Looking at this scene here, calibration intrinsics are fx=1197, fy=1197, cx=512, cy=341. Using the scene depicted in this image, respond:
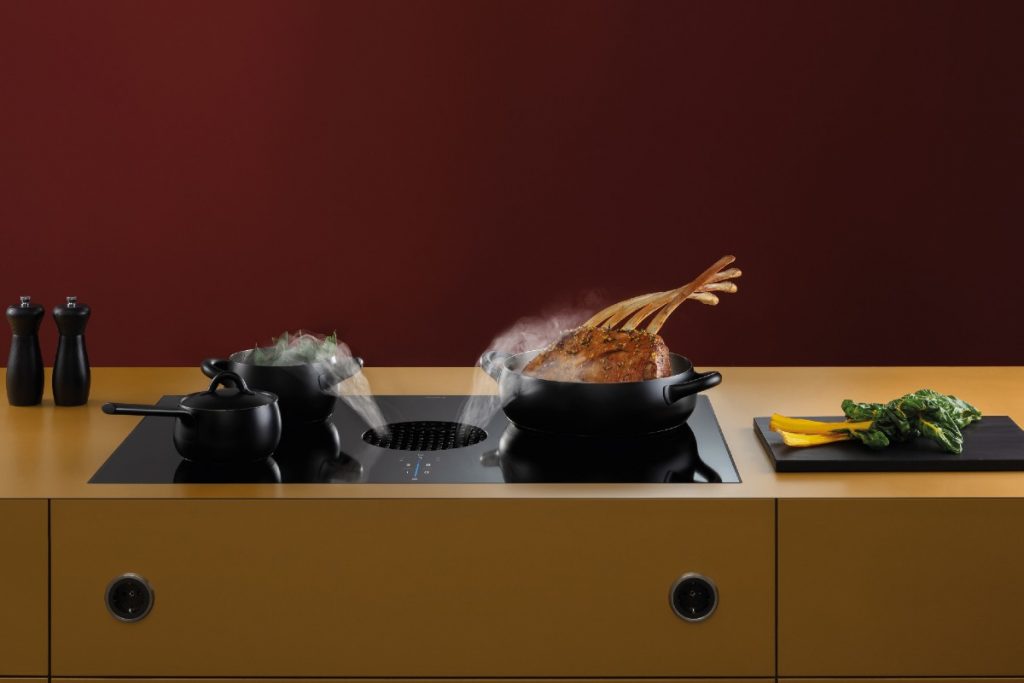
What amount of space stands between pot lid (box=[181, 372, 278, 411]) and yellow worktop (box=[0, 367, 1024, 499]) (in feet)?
0.40

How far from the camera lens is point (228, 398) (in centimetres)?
153

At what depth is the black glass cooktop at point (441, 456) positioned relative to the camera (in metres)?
1.46

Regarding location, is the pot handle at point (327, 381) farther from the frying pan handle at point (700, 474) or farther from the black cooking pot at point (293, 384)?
the frying pan handle at point (700, 474)

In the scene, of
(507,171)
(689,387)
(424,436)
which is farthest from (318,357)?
(507,171)

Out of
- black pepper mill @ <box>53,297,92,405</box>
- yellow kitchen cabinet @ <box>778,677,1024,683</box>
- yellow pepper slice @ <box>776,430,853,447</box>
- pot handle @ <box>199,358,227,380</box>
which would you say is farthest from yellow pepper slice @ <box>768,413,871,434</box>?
black pepper mill @ <box>53,297,92,405</box>

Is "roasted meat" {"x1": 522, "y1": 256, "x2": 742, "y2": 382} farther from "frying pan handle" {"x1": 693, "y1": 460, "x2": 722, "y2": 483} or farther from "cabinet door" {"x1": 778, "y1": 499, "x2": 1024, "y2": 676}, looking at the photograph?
"cabinet door" {"x1": 778, "y1": 499, "x2": 1024, "y2": 676}

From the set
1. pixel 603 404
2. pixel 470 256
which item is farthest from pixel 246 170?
pixel 603 404

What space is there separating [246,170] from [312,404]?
2.22 m

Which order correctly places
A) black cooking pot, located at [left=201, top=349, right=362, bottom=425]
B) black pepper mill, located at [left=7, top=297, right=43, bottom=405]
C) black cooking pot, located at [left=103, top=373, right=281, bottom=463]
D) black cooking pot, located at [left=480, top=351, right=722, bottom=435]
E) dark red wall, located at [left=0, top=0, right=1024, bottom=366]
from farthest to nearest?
dark red wall, located at [left=0, top=0, right=1024, bottom=366] → black pepper mill, located at [left=7, top=297, right=43, bottom=405] → black cooking pot, located at [left=201, top=349, right=362, bottom=425] → black cooking pot, located at [left=480, top=351, right=722, bottom=435] → black cooking pot, located at [left=103, top=373, right=281, bottom=463]

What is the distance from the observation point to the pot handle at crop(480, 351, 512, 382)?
1757 millimetres

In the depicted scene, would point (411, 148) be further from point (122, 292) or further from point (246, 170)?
point (122, 292)

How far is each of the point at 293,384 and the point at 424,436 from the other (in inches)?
7.8

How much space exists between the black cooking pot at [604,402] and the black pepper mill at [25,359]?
0.73 metres

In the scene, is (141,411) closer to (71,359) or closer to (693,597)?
(71,359)
